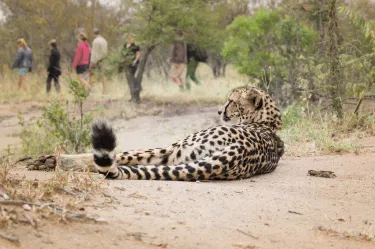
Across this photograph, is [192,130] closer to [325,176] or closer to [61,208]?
[325,176]

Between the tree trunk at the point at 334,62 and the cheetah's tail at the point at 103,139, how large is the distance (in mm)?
5083

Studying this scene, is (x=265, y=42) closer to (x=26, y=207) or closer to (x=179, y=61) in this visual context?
(x=179, y=61)

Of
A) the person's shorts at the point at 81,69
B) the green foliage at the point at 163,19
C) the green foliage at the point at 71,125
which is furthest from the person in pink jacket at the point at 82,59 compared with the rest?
the green foliage at the point at 71,125

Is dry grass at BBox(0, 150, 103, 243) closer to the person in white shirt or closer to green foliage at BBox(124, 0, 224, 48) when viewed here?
green foliage at BBox(124, 0, 224, 48)

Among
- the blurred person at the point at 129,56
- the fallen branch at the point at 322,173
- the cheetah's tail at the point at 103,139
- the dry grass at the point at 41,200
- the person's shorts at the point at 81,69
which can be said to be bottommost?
the fallen branch at the point at 322,173

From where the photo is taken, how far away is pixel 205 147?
5500mm

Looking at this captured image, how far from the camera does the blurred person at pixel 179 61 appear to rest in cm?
1823

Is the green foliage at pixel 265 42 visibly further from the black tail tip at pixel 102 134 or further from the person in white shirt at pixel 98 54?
the black tail tip at pixel 102 134

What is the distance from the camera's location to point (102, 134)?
4547mm

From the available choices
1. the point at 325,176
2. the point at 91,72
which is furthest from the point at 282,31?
the point at 325,176

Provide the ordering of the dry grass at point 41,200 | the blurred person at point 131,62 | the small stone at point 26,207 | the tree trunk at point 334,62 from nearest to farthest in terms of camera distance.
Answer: the dry grass at point 41,200 < the small stone at point 26,207 < the tree trunk at point 334,62 < the blurred person at point 131,62

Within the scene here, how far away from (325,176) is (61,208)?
3.09 meters

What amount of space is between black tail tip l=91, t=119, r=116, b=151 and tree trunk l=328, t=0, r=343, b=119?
514 cm

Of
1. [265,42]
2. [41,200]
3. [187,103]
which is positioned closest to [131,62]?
[187,103]
